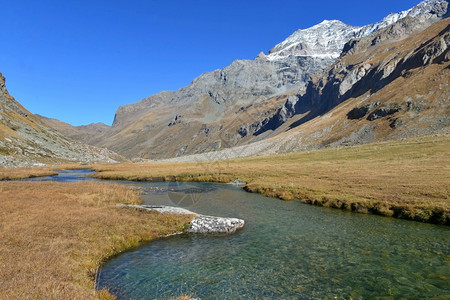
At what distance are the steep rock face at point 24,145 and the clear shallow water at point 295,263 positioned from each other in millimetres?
103837

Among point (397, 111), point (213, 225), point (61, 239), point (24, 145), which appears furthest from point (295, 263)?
point (24, 145)

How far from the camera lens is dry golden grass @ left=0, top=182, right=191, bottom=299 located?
10.8 metres

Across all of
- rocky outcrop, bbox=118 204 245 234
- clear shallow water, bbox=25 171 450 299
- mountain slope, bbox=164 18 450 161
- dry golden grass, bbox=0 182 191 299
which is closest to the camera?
dry golden grass, bbox=0 182 191 299

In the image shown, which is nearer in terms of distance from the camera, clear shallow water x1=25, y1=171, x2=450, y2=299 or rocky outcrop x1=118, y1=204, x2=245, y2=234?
clear shallow water x1=25, y1=171, x2=450, y2=299

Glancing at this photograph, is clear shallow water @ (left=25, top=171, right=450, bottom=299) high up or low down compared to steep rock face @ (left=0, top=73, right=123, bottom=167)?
down

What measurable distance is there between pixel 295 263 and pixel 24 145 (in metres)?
150

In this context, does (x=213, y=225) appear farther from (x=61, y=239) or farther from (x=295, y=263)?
(x=61, y=239)

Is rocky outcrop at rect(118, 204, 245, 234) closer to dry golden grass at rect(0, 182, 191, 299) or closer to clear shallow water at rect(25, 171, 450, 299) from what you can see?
clear shallow water at rect(25, 171, 450, 299)

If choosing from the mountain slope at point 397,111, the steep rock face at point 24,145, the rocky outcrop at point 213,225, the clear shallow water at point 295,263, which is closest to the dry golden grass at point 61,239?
the rocky outcrop at point 213,225

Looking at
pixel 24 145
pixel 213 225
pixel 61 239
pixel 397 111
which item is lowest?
pixel 213 225

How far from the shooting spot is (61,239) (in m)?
18.1

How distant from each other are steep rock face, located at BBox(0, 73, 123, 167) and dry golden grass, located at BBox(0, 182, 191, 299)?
89395 millimetres

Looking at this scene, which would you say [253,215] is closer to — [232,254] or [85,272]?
[232,254]

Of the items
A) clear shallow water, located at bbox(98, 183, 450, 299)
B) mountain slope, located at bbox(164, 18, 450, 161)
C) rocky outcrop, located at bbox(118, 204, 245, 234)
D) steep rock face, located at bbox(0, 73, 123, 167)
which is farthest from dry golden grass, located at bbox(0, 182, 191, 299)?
mountain slope, located at bbox(164, 18, 450, 161)
